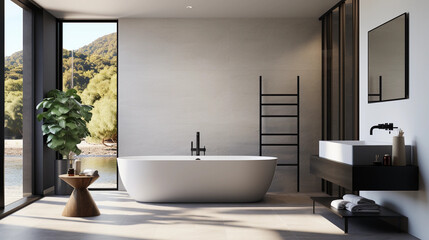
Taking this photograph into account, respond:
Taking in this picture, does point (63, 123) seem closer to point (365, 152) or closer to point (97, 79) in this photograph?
point (97, 79)

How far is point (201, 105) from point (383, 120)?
349 centimetres

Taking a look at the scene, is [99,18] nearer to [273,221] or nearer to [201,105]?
[201,105]

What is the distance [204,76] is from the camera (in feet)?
27.8

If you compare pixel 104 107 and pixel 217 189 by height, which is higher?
pixel 104 107

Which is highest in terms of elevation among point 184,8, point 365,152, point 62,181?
point 184,8

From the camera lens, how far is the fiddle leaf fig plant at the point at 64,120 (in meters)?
7.64

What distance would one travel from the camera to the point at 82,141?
330 inches

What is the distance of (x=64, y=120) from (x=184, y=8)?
2345mm

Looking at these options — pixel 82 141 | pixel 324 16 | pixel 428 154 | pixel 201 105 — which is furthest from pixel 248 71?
pixel 428 154

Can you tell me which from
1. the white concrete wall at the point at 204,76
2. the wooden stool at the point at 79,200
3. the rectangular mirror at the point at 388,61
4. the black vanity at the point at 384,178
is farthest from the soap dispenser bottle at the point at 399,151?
the white concrete wall at the point at 204,76

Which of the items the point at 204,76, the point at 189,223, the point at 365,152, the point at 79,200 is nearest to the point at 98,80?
the point at 204,76

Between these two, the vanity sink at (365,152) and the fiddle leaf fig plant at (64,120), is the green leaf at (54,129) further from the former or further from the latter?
the vanity sink at (365,152)

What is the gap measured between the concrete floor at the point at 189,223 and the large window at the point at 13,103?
42 cm

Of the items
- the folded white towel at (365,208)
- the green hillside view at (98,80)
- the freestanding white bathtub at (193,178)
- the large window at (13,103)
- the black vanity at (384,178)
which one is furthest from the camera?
the green hillside view at (98,80)
